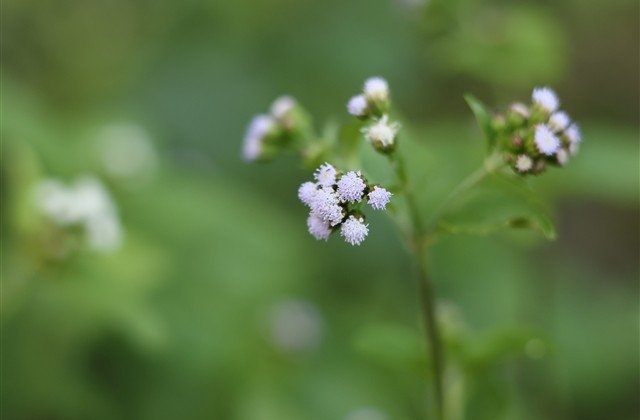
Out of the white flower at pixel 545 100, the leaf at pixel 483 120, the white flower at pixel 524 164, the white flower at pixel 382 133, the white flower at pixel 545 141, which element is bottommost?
the white flower at pixel 382 133

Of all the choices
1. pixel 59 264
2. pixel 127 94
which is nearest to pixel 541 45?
pixel 59 264

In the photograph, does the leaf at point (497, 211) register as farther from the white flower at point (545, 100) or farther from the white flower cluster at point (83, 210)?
the white flower cluster at point (83, 210)

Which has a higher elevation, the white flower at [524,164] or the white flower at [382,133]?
the white flower at [524,164]

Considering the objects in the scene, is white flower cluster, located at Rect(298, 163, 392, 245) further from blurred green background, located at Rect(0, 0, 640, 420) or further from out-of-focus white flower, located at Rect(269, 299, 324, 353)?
out-of-focus white flower, located at Rect(269, 299, 324, 353)

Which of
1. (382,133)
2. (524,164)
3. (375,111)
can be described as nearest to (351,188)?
(382,133)

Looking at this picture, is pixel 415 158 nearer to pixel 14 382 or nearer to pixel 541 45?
pixel 541 45

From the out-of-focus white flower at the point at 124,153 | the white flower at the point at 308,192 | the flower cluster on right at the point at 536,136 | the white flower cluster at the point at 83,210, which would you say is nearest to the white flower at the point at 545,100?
the flower cluster on right at the point at 536,136
